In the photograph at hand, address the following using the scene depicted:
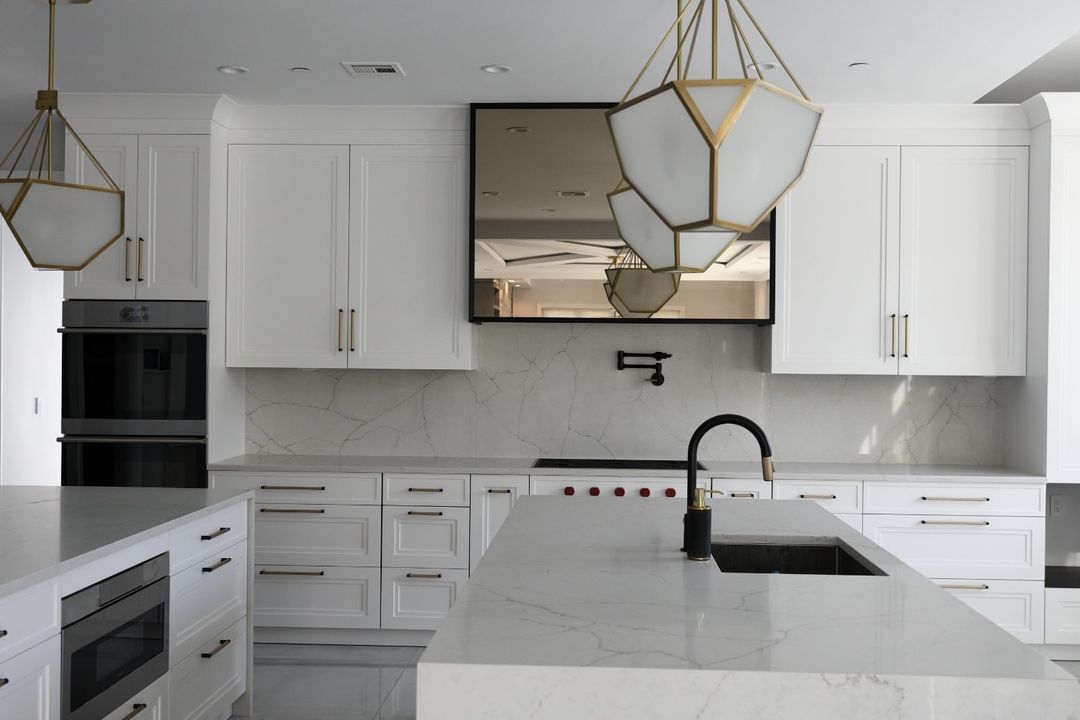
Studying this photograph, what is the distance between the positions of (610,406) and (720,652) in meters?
3.36

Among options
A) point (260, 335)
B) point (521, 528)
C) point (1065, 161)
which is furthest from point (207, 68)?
point (1065, 161)

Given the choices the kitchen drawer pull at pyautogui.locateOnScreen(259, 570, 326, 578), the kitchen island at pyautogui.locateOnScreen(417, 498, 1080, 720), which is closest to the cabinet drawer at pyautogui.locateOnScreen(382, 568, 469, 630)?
the kitchen drawer pull at pyautogui.locateOnScreen(259, 570, 326, 578)

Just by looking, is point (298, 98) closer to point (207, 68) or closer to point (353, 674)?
point (207, 68)

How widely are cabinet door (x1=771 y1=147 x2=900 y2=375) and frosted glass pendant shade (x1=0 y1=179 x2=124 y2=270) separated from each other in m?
2.88

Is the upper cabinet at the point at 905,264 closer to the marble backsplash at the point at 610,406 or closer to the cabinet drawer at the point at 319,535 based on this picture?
the marble backsplash at the point at 610,406

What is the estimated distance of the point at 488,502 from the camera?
441cm

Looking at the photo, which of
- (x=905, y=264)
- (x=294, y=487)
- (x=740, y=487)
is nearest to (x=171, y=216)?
(x=294, y=487)

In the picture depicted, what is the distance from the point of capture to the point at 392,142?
15.0 feet

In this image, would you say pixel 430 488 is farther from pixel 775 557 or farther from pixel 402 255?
pixel 775 557

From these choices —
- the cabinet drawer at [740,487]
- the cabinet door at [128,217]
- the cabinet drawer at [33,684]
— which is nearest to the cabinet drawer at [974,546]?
the cabinet drawer at [740,487]

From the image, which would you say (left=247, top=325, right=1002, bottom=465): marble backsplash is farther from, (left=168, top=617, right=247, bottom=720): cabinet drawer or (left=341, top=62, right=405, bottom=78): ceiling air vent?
(left=168, top=617, right=247, bottom=720): cabinet drawer

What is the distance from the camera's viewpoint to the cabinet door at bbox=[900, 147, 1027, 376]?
14.4ft

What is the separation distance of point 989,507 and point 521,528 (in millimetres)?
2662

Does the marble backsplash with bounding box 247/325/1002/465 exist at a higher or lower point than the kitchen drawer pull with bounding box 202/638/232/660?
higher
